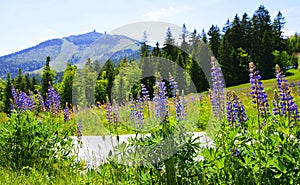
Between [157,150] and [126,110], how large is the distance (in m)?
3.32

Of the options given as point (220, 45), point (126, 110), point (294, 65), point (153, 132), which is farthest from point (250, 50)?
point (153, 132)

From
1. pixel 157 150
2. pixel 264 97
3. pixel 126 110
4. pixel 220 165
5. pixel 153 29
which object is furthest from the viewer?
pixel 126 110

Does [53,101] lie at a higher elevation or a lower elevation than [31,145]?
higher

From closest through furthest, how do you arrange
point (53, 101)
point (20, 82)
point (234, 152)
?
point (234, 152)
point (53, 101)
point (20, 82)

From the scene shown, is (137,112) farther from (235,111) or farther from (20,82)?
(20,82)

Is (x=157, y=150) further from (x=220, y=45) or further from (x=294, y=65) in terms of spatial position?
(x=294, y=65)

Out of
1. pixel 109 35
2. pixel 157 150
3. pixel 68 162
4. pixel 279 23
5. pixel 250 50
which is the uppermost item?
pixel 279 23

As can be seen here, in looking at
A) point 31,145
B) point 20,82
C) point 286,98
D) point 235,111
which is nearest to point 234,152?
point 235,111

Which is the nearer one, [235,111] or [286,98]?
[286,98]

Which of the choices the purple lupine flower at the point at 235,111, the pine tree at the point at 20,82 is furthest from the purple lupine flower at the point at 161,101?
the pine tree at the point at 20,82

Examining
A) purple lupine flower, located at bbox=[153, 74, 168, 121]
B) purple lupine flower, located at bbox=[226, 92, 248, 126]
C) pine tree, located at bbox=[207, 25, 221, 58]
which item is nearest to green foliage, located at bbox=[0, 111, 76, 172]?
purple lupine flower, located at bbox=[153, 74, 168, 121]

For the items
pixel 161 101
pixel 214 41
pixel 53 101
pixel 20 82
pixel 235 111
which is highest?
pixel 214 41

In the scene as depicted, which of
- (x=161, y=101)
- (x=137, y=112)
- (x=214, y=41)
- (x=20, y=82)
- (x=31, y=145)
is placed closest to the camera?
(x=161, y=101)

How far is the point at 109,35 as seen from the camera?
5.11m
